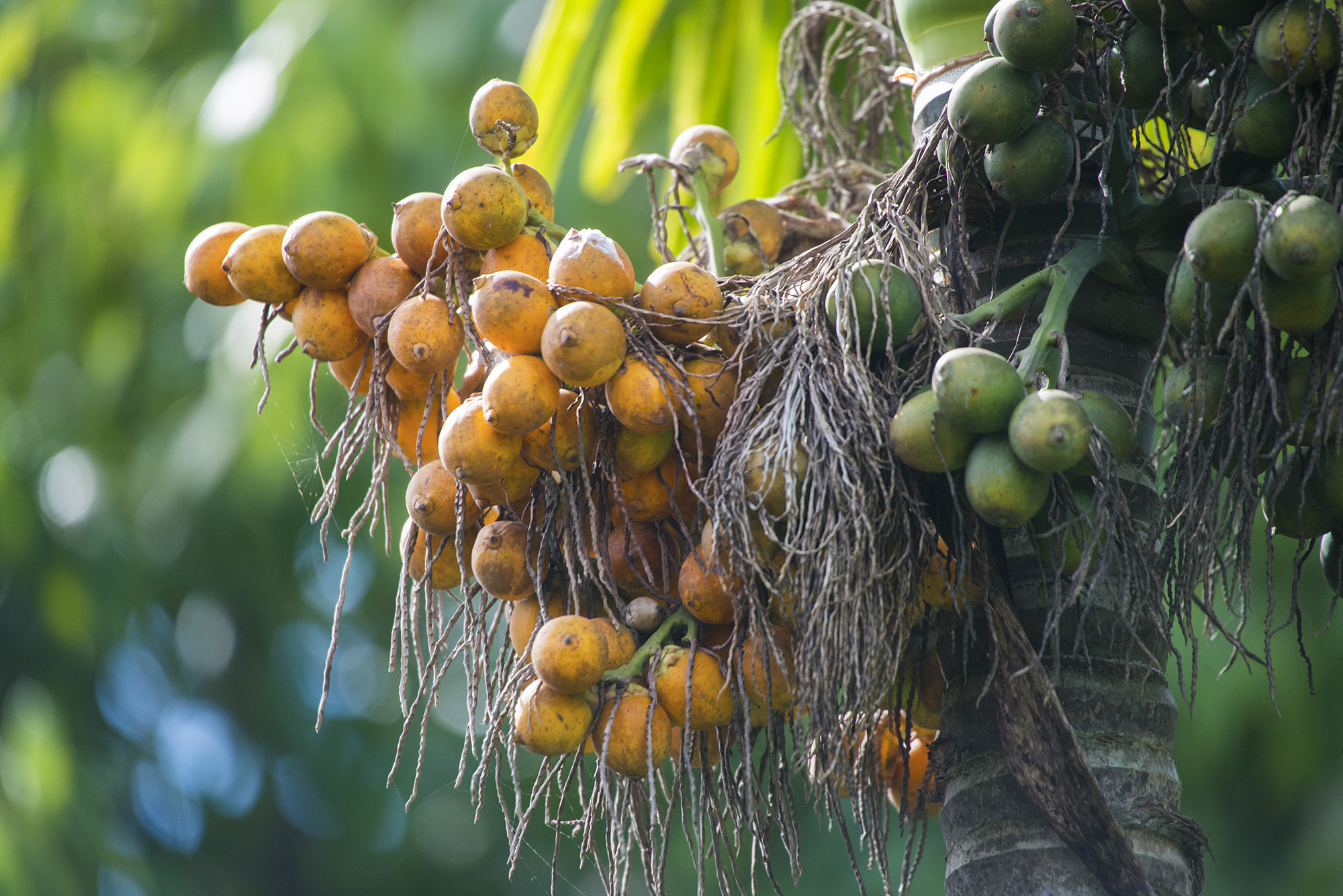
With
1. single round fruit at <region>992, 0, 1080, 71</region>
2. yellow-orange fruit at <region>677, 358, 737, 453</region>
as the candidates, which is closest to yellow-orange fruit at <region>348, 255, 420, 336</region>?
yellow-orange fruit at <region>677, 358, 737, 453</region>

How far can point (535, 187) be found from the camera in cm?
149

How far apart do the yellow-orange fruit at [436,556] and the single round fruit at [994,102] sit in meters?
0.66

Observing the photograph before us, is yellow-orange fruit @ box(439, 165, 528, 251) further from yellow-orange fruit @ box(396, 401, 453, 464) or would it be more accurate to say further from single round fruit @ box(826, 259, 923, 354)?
single round fruit @ box(826, 259, 923, 354)

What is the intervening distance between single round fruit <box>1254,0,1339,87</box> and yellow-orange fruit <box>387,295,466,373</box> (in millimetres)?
801

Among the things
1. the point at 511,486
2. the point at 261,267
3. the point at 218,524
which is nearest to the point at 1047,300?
the point at 511,486

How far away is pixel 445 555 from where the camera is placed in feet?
4.76

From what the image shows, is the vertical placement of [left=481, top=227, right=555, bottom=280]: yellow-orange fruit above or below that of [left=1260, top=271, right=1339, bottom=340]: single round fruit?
above

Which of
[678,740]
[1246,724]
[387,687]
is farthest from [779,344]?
[387,687]

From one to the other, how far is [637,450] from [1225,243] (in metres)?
0.57

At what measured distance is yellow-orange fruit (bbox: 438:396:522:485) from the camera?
1.24m

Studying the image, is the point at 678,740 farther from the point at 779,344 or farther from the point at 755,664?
the point at 779,344

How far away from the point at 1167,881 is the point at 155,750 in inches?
212

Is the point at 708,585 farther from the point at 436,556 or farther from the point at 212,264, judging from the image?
the point at 212,264

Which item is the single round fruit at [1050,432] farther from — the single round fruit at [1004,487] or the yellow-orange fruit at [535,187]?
the yellow-orange fruit at [535,187]
